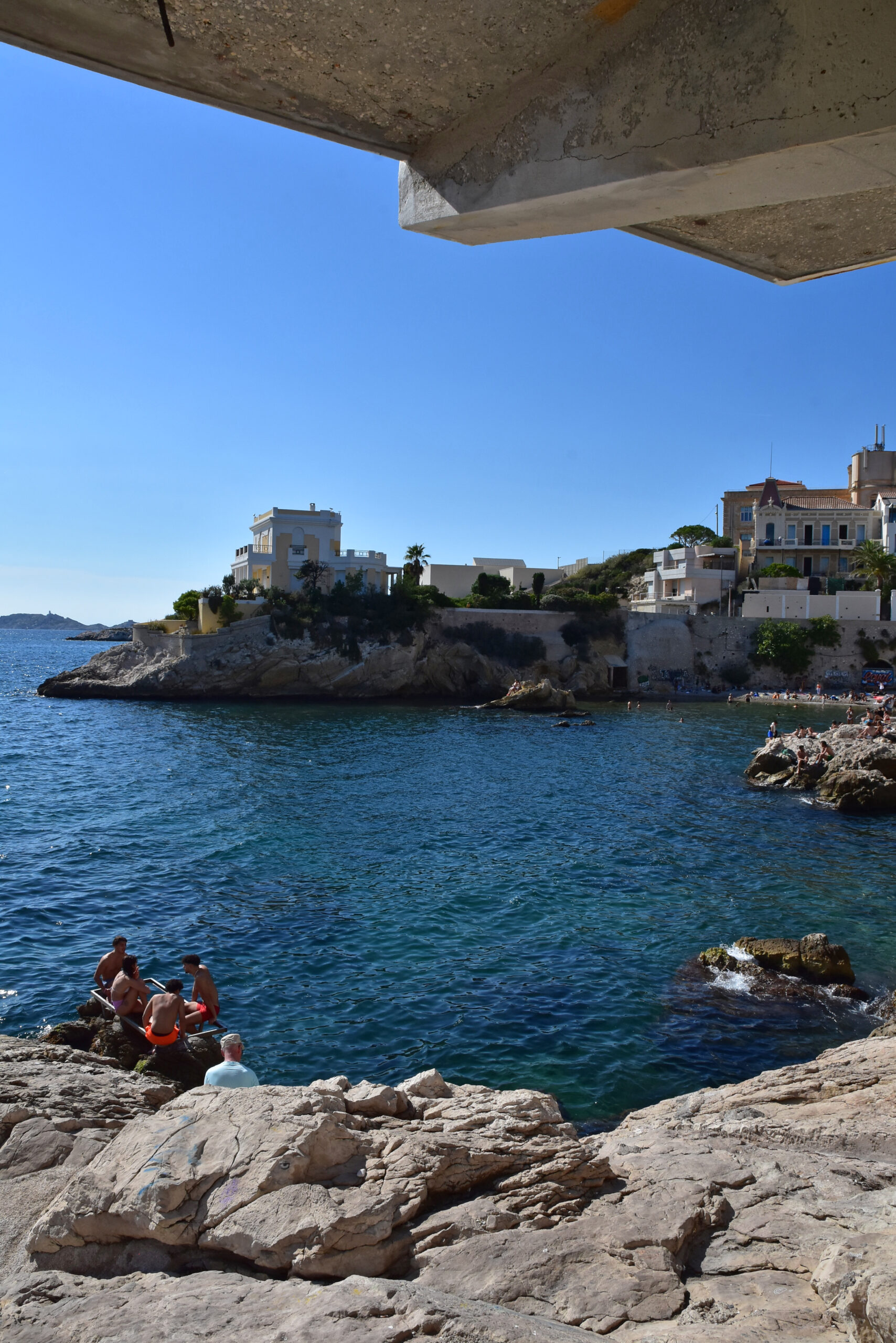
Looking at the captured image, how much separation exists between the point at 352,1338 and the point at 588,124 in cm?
390

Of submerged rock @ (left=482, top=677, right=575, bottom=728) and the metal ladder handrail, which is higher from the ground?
submerged rock @ (left=482, top=677, right=575, bottom=728)

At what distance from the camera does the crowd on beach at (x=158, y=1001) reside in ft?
29.9

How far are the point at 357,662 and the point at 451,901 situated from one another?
36.3 metres

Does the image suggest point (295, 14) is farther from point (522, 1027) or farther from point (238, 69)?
point (522, 1027)

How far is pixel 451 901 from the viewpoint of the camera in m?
15.0

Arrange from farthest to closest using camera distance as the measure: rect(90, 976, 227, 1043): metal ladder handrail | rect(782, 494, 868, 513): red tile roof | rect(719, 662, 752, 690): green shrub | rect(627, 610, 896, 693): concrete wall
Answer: rect(782, 494, 868, 513): red tile roof, rect(719, 662, 752, 690): green shrub, rect(627, 610, 896, 693): concrete wall, rect(90, 976, 227, 1043): metal ladder handrail

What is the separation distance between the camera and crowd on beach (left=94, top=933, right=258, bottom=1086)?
9.12 meters

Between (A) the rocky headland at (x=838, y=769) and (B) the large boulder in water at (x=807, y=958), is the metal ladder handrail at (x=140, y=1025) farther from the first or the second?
(A) the rocky headland at (x=838, y=769)

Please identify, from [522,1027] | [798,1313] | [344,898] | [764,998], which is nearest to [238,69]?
[798,1313]

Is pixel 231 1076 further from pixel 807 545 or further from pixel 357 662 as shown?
pixel 807 545

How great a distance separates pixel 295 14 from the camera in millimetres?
2469

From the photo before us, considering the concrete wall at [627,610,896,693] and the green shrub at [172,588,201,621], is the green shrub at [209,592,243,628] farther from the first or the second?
the concrete wall at [627,610,896,693]

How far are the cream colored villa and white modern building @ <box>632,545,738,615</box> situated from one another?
20903 millimetres

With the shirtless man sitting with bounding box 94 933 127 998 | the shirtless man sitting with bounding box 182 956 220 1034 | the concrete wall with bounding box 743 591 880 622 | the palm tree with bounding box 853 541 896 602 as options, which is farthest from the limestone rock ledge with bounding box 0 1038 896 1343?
the palm tree with bounding box 853 541 896 602
